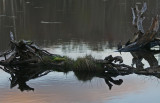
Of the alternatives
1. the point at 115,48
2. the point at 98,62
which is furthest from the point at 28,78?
the point at 115,48

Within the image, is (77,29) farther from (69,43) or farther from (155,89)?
(155,89)

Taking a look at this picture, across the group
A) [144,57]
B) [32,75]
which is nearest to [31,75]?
[32,75]

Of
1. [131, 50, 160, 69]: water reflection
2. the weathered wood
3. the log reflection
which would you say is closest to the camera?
the log reflection

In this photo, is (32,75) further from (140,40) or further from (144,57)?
(140,40)

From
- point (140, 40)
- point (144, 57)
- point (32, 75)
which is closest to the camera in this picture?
point (32, 75)

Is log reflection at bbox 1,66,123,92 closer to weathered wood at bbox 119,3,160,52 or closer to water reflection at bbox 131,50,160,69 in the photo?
water reflection at bbox 131,50,160,69

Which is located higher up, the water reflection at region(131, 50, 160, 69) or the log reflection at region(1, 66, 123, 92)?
the log reflection at region(1, 66, 123, 92)

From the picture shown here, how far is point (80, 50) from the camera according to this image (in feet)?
97.6

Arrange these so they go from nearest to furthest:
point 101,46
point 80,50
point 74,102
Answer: point 74,102 → point 80,50 → point 101,46

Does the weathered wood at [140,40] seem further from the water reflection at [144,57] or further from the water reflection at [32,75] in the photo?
the water reflection at [32,75]

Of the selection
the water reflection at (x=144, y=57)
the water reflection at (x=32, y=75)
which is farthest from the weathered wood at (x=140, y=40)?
the water reflection at (x=32, y=75)

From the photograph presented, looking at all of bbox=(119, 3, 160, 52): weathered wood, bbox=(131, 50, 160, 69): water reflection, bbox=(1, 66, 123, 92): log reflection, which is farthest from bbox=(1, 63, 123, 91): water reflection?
bbox=(119, 3, 160, 52): weathered wood

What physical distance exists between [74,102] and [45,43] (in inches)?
746

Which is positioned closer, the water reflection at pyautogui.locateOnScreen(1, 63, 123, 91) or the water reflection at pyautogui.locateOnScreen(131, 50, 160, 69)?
the water reflection at pyautogui.locateOnScreen(1, 63, 123, 91)
